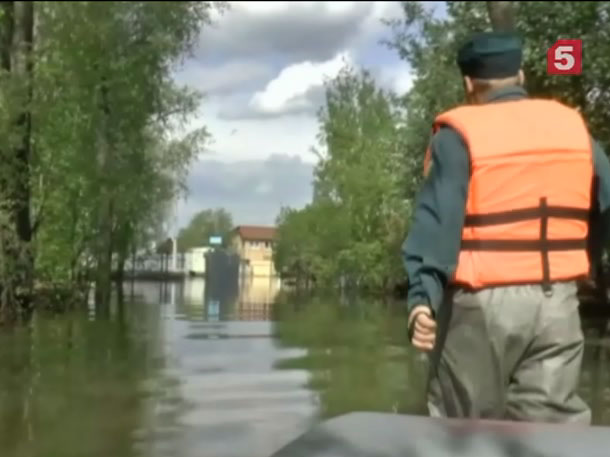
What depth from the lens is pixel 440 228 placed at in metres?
3.25

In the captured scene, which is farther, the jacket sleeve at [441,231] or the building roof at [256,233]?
the building roof at [256,233]

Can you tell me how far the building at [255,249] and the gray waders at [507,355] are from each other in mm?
57031

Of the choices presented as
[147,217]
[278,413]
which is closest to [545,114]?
[278,413]

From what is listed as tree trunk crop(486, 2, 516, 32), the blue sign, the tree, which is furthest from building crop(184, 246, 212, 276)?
tree trunk crop(486, 2, 516, 32)

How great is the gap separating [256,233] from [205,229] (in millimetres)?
8386

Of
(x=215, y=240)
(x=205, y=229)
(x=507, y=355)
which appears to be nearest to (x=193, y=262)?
(x=205, y=229)

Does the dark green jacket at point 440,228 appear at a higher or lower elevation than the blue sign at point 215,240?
lower

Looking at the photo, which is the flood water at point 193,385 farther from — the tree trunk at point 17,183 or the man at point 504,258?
the man at point 504,258

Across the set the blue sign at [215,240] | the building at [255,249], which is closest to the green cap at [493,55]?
the blue sign at [215,240]

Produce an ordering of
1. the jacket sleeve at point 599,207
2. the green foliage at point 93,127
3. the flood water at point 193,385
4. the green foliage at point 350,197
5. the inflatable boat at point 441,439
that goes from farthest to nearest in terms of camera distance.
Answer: the green foliage at point 350,197, the green foliage at point 93,127, the flood water at point 193,385, the jacket sleeve at point 599,207, the inflatable boat at point 441,439

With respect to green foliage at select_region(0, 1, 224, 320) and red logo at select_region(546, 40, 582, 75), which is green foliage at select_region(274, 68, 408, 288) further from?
red logo at select_region(546, 40, 582, 75)

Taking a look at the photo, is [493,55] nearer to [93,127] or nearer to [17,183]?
[17,183]

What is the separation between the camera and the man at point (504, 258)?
3.23 meters

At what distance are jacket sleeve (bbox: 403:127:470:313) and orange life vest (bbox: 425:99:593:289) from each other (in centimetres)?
3
